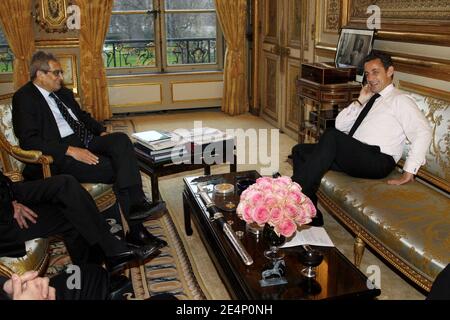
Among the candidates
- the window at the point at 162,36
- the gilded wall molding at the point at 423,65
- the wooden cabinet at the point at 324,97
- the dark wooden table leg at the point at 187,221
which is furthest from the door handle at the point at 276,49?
the dark wooden table leg at the point at 187,221

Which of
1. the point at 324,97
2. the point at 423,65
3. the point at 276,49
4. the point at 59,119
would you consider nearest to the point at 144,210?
the point at 59,119

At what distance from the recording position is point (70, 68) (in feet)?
19.3

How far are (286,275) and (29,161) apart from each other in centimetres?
177

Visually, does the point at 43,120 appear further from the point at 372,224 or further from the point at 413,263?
the point at 413,263

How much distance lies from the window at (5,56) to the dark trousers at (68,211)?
159 inches

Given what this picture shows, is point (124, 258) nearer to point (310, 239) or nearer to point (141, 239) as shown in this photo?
point (141, 239)

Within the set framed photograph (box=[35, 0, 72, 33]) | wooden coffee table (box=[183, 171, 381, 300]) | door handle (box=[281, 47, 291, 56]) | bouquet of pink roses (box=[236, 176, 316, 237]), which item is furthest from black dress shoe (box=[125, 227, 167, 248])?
framed photograph (box=[35, 0, 72, 33])

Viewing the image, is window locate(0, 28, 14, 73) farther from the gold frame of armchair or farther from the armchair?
the gold frame of armchair

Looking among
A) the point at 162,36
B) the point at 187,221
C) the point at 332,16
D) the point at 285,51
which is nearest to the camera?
the point at 187,221

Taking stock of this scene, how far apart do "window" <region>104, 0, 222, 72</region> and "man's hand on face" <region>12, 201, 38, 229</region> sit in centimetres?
433

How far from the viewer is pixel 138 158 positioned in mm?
3266

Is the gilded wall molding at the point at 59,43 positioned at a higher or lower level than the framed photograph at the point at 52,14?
lower

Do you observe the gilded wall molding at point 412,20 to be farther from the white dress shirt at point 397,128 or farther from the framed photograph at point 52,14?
the framed photograph at point 52,14

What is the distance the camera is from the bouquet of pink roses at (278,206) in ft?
5.93
